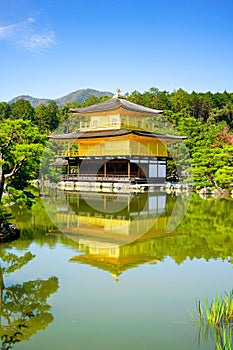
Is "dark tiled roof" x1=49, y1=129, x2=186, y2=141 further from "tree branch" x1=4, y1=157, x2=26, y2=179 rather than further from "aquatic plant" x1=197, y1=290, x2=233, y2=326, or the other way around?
"aquatic plant" x1=197, y1=290, x2=233, y2=326

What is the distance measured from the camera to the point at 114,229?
1116 cm

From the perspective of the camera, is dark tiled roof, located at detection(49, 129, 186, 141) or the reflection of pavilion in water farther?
dark tiled roof, located at detection(49, 129, 186, 141)

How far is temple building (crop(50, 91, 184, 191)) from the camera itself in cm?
2584

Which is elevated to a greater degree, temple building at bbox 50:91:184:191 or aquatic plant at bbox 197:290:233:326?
temple building at bbox 50:91:184:191

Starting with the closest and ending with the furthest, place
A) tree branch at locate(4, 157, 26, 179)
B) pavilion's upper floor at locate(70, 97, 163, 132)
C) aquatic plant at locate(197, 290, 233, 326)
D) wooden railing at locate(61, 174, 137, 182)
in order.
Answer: aquatic plant at locate(197, 290, 233, 326) < tree branch at locate(4, 157, 26, 179) < wooden railing at locate(61, 174, 137, 182) < pavilion's upper floor at locate(70, 97, 163, 132)

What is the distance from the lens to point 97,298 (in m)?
5.64

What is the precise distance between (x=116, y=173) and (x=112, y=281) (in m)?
20.9

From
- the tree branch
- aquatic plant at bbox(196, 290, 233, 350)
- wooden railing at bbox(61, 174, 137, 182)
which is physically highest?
the tree branch

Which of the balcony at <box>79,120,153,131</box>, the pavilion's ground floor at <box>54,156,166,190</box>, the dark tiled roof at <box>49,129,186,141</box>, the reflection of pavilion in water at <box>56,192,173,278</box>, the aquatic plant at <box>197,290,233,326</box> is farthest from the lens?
the balcony at <box>79,120,153,131</box>

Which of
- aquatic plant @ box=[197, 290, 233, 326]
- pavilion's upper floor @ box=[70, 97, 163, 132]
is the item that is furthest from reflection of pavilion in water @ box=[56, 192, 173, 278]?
pavilion's upper floor @ box=[70, 97, 163, 132]

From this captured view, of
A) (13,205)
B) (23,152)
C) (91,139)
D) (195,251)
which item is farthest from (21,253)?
(91,139)

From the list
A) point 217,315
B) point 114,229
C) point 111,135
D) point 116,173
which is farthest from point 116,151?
point 217,315

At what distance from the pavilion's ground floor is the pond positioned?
40.7 feet

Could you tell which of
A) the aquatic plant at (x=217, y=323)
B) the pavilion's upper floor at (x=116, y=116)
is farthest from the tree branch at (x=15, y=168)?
the pavilion's upper floor at (x=116, y=116)
